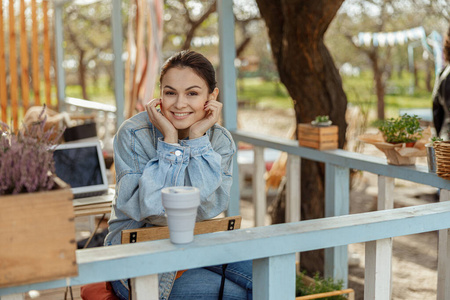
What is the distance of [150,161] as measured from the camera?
65.9 inches

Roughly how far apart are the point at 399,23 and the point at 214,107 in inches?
647

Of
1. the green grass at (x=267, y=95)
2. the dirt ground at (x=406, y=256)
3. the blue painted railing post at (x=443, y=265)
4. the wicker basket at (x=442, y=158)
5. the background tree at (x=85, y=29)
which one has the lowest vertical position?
the dirt ground at (x=406, y=256)

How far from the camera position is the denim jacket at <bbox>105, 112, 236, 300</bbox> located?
1626mm

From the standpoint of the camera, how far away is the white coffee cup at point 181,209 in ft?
4.02

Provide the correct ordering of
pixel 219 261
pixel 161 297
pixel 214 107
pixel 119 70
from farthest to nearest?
pixel 119 70 → pixel 214 107 → pixel 161 297 → pixel 219 261

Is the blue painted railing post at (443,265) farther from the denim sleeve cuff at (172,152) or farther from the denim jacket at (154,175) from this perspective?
the denim sleeve cuff at (172,152)

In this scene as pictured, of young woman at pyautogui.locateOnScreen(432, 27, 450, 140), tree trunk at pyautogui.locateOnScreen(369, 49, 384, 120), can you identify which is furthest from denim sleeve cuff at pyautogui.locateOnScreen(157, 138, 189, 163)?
tree trunk at pyautogui.locateOnScreen(369, 49, 384, 120)

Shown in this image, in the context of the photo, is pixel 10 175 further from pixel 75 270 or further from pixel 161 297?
pixel 161 297

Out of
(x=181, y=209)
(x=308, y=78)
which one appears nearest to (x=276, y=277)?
(x=181, y=209)

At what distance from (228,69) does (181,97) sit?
1.77 meters

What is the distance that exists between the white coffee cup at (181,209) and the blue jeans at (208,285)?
1.49ft

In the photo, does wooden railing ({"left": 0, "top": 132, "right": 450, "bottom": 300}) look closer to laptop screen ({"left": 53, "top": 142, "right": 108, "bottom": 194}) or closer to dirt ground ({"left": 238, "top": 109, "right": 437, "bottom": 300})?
laptop screen ({"left": 53, "top": 142, "right": 108, "bottom": 194})

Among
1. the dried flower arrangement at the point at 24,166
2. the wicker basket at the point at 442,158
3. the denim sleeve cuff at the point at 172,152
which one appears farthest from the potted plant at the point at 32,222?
the wicker basket at the point at 442,158

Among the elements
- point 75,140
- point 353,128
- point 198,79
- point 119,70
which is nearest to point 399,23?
point 353,128
